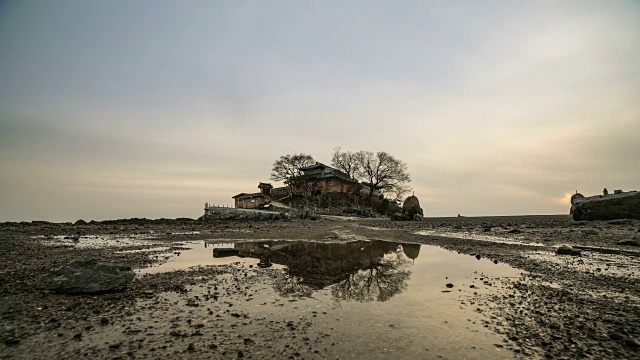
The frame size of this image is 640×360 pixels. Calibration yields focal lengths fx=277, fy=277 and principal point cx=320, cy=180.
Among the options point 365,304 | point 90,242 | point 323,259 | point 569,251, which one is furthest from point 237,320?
point 90,242

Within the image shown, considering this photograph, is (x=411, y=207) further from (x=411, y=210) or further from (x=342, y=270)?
(x=342, y=270)

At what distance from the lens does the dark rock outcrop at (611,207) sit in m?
22.4

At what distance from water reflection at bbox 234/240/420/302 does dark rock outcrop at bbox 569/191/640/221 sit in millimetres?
21978

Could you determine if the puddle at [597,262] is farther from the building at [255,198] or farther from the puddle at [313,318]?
the building at [255,198]

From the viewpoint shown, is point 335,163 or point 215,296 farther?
point 335,163

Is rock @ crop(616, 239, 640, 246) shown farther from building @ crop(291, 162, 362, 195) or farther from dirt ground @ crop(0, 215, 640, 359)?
building @ crop(291, 162, 362, 195)

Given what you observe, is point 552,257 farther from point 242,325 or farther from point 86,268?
point 86,268

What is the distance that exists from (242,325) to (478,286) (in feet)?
19.4

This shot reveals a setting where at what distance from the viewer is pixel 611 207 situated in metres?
23.6

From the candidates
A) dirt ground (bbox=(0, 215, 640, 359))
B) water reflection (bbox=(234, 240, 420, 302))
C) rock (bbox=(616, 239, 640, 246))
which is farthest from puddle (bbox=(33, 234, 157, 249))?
rock (bbox=(616, 239, 640, 246))

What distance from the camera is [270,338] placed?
4.25 metres

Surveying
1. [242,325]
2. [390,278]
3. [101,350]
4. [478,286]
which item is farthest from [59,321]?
[478,286]

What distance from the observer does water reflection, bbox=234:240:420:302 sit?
6.93 metres

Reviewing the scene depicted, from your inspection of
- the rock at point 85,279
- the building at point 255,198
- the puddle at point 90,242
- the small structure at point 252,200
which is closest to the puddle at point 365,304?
the rock at point 85,279
